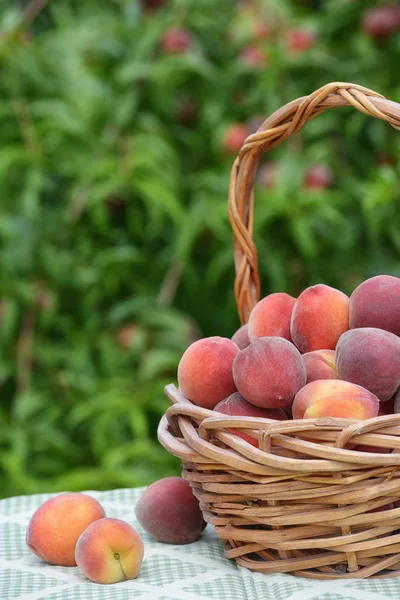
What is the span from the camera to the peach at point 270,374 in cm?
69

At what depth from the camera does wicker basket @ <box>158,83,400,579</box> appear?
2.10 feet

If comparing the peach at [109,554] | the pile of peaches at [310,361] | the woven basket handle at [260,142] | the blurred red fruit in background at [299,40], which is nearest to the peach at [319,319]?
the pile of peaches at [310,361]

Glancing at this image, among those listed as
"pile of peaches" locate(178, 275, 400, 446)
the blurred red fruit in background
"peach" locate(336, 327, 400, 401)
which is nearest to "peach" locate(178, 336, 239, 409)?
"pile of peaches" locate(178, 275, 400, 446)

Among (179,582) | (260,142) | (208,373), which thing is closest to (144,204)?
(260,142)

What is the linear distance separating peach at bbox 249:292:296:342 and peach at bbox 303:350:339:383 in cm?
5

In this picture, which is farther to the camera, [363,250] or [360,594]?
[363,250]

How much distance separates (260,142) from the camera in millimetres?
836

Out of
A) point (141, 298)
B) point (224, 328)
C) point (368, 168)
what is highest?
point (368, 168)

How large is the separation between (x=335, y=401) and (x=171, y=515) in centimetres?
21

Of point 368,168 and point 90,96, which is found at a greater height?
point 90,96

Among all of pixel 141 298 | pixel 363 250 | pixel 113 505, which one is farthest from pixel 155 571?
pixel 363 250

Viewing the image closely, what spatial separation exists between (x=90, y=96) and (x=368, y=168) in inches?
21.9

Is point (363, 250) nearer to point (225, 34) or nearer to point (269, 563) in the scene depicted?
point (225, 34)

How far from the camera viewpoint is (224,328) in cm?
165
